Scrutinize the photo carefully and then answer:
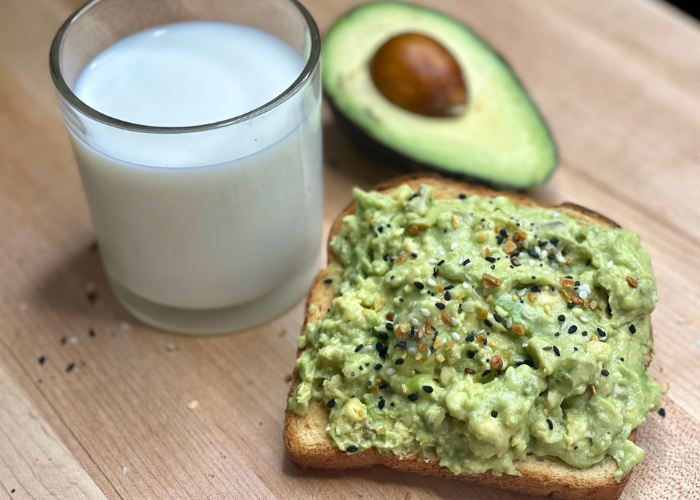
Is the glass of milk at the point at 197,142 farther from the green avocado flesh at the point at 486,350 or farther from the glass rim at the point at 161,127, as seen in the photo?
the green avocado flesh at the point at 486,350

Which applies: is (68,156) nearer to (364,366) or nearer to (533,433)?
(364,366)

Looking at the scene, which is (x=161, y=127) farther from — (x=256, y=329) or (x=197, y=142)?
(x=256, y=329)

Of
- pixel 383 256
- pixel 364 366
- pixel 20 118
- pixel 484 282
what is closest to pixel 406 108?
pixel 383 256

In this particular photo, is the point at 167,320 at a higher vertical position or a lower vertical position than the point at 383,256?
lower

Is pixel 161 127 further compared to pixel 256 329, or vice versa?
pixel 256 329

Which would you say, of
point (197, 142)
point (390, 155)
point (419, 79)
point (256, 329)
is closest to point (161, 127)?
point (197, 142)

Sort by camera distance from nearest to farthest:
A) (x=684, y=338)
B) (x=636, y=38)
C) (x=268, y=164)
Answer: (x=268, y=164) < (x=684, y=338) < (x=636, y=38)
